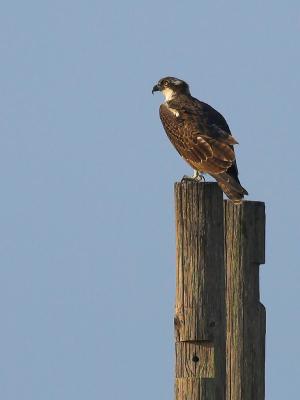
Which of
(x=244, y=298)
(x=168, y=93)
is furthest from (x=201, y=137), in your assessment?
(x=244, y=298)

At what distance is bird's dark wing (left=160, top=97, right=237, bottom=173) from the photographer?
1216cm

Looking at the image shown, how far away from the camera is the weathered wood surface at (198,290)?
29.4 ft

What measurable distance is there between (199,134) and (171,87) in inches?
107

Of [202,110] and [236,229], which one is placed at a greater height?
[202,110]

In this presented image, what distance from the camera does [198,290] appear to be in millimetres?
8984

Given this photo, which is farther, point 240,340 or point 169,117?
point 169,117

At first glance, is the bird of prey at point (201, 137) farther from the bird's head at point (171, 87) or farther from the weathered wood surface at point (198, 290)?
the weathered wood surface at point (198, 290)

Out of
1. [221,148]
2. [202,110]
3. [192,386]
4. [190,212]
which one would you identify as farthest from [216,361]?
[202,110]

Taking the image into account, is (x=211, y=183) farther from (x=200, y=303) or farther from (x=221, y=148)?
(x=221, y=148)

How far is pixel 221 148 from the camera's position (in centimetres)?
1226

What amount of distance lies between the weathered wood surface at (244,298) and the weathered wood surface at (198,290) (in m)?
1.16

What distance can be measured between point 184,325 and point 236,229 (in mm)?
1640

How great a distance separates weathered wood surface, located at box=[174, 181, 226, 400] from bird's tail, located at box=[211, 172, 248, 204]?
1.34m

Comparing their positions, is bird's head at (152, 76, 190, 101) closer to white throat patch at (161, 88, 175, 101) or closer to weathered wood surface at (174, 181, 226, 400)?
white throat patch at (161, 88, 175, 101)
